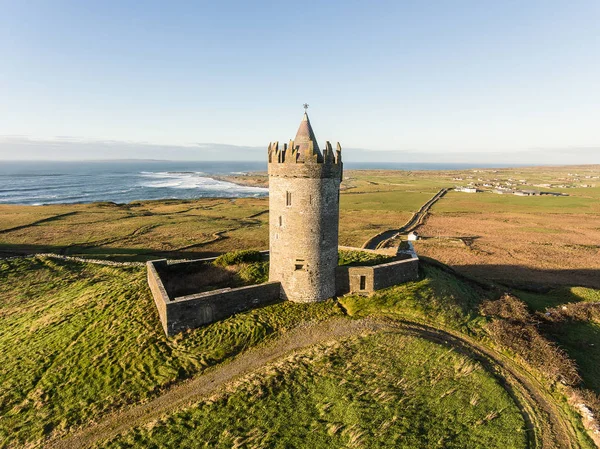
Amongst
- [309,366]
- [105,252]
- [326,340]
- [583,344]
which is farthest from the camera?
[105,252]

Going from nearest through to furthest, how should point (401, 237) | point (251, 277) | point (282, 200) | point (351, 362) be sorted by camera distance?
point (351, 362) → point (282, 200) → point (251, 277) → point (401, 237)

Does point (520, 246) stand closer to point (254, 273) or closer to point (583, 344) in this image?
point (583, 344)

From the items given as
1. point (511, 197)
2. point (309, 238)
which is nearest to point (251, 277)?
point (309, 238)

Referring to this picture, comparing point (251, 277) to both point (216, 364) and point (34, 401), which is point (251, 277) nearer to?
point (216, 364)

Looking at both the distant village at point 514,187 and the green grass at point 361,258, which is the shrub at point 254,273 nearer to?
the green grass at point 361,258

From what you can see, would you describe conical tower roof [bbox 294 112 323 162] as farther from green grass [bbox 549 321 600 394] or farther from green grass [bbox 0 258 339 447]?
green grass [bbox 549 321 600 394]

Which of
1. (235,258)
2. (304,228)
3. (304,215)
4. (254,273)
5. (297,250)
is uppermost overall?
(304,215)

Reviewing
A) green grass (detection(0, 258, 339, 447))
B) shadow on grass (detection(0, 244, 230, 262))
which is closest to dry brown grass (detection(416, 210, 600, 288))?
green grass (detection(0, 258, 339, 447))

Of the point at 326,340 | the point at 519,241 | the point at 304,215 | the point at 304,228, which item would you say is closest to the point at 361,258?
the point at 304,228
